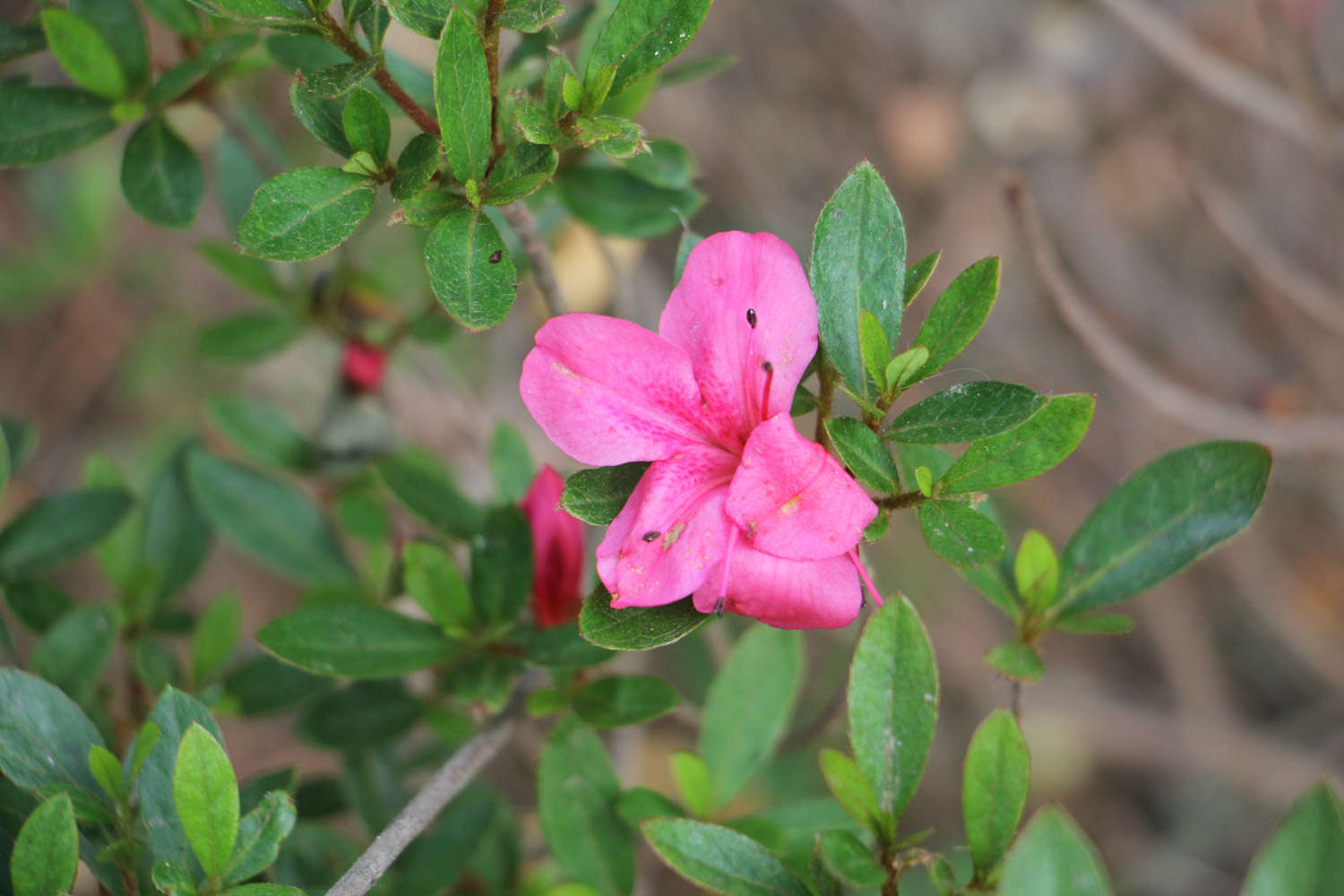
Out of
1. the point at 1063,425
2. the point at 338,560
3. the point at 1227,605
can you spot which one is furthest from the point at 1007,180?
the point at 1227,605

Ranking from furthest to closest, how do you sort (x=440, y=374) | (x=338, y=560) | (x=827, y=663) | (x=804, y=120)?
1. (x=804, y=120)
2. (x=827, y=663)
3. (x=440, y=374)
4. (x=338, y=560)

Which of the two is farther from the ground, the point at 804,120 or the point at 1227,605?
the point at 804,120

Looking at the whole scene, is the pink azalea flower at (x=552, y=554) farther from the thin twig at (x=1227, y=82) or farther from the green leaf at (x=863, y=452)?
the thin twig at (x=1227, y=82)

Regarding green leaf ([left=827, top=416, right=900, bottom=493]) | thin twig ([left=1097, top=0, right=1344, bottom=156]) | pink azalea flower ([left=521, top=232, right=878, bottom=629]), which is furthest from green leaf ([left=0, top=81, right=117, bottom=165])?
thin twig ([left=1097, top=0, right=1344, bottom=156])

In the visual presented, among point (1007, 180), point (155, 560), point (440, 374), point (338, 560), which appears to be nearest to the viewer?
point (1007, 180)

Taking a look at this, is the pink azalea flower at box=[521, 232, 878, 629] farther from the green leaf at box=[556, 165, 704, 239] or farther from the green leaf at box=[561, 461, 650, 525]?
the green leaf at box=[556, 165, 704, 239]

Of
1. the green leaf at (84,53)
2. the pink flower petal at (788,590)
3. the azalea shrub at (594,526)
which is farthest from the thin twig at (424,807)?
the green leaf at (84,53)

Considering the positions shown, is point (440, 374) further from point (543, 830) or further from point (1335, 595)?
point (1335, 595)

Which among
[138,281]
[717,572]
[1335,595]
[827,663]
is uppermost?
[717,572]
